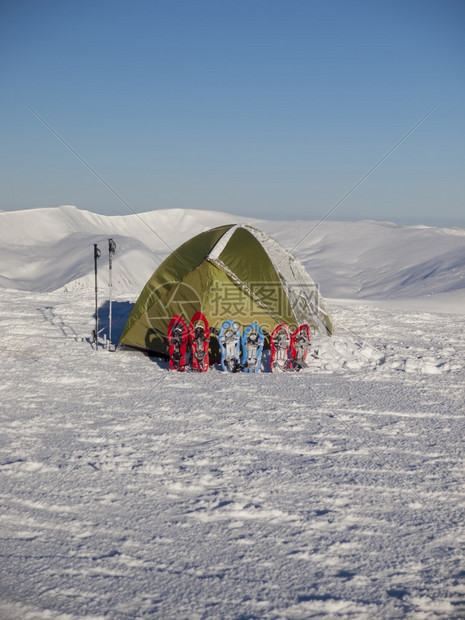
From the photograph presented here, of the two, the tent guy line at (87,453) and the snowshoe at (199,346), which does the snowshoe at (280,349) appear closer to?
the snowshoe at (199,346)

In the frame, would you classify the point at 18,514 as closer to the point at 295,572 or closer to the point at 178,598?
the point at 178,598

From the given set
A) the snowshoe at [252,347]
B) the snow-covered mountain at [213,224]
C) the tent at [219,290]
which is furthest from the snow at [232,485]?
the snow-covered mountain at [213,224]

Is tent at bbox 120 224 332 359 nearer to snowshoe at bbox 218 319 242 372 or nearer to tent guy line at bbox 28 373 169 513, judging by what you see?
snowshoe at bbox 218 319 242 372

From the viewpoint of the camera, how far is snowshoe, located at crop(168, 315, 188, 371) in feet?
30.0

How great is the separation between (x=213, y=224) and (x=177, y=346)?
236ft

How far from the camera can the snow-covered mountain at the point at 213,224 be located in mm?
34375

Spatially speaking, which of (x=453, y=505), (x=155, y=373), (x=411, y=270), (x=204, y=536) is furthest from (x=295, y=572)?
(x=411, y=270)

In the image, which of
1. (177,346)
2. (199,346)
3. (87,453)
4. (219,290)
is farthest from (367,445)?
(219,290)

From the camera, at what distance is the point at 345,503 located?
14.9 ft

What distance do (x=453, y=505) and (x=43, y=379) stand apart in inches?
253

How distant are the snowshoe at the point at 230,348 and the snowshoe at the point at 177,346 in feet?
2.27

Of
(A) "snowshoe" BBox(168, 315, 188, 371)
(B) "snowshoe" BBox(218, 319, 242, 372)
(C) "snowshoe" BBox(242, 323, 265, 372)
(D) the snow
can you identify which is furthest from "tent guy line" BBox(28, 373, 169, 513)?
(C) "snowshoe" BBox(242, 323, 265, 372)

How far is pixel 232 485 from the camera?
191 inches

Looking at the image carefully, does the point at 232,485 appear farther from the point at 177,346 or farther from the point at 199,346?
the point at 177,346
